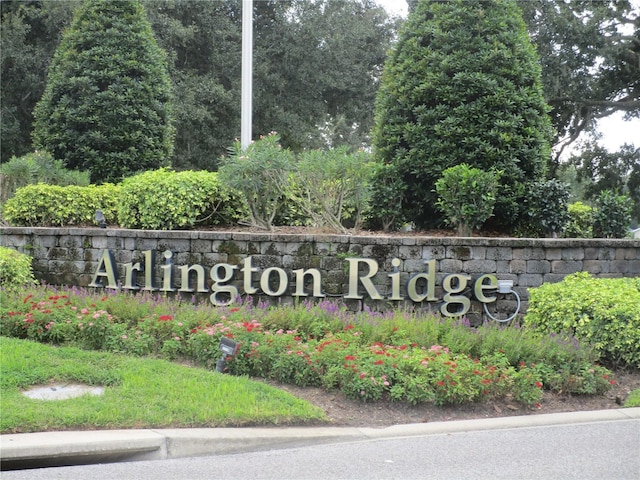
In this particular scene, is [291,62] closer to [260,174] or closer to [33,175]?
[33,175]

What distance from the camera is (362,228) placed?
427 inches

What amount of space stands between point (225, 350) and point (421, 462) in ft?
7.25

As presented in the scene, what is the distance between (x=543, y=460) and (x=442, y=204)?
496cm

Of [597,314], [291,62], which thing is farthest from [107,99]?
[291,62]

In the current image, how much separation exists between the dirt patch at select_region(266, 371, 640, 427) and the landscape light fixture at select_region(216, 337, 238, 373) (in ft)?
1.45

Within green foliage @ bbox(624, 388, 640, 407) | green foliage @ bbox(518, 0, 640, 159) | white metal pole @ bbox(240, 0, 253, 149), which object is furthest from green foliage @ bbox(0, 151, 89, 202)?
green foliage @ bbox(518, 0, 640, 159)

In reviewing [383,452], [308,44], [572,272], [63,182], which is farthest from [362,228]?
[308,44]

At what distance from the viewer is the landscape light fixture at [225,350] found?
641cm

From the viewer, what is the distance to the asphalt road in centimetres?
470

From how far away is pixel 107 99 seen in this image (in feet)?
41.8

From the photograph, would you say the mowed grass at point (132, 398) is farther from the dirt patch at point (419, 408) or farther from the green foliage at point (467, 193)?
the green foliage at point (467, 193)

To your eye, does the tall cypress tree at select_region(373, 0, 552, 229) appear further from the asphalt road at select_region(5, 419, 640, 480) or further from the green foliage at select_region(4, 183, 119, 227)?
the asphalt road at select_region(5, 419, 640, 480)

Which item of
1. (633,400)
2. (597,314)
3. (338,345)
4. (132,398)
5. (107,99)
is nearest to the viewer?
(132,398)

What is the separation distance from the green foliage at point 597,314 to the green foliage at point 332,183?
2804 mm
